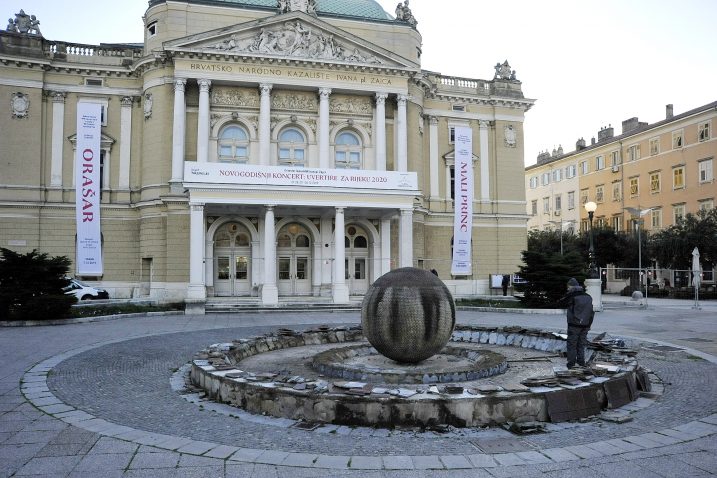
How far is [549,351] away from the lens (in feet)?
46.8

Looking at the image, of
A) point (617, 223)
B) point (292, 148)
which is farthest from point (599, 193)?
point (292, 148)

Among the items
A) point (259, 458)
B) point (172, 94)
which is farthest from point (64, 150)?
point (259, 458)

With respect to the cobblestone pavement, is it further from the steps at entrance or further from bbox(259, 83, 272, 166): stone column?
bbox(259, 83, 272, 166): stone column

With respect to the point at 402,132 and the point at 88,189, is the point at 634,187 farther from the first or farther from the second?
the point at 88,189

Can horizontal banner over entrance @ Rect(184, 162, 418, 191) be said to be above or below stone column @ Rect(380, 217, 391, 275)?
above

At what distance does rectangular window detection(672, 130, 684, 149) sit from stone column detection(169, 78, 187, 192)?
4153 centimetres

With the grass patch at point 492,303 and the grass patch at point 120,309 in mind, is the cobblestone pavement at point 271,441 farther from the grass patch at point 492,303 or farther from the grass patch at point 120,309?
the grass patch at point 492,303

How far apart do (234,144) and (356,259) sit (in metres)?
10.3

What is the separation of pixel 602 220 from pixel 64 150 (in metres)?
49.6

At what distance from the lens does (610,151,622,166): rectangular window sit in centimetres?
5950

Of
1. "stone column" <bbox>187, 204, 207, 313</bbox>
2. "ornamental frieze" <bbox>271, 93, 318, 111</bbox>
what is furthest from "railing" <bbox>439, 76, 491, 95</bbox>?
"stone column" <bbox>187, 204, 207, 313</bbox>

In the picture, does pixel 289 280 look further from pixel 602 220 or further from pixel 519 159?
pixel 602 220

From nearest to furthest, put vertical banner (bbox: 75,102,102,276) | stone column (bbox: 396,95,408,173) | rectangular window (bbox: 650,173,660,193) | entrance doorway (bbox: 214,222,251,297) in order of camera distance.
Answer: vertical banner (bbox: 75,102,102,276)
entrance doorway (bbox: 214,222,251,297)
stone column (bbox: 396,95,408,173)
rectangular window (bbox: 650,173,660,193)

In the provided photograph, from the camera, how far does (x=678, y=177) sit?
51.6m
